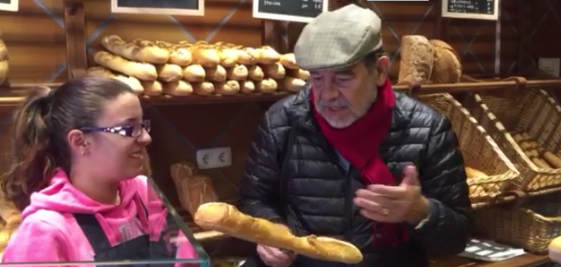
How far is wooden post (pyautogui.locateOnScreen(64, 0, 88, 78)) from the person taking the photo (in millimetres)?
1986

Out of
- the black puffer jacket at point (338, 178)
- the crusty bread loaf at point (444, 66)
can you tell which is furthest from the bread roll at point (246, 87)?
the crusty bread loaf at point (444, 66)

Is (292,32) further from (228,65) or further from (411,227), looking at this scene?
(411,227)

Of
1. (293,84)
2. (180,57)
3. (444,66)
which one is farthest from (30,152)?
(444,66)

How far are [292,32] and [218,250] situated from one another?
0.83m

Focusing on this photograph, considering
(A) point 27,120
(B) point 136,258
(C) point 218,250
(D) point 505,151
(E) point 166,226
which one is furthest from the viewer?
A: (D) point 505,151

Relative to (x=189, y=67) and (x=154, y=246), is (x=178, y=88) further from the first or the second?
(x=154, y=246)

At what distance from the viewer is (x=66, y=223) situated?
125 cm

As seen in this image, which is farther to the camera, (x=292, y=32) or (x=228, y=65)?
(x=292, y=32)

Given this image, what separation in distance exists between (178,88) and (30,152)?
23.8 inches

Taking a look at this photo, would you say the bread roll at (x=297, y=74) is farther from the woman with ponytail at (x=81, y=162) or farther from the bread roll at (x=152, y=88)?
the woman with ponytail at (x=81, y=162)

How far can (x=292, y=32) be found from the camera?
7.87 ft

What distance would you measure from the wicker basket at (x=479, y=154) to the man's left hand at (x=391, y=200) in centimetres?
98

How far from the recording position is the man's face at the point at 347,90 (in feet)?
5.30

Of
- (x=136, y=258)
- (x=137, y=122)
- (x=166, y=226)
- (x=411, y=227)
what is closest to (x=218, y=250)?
(x=411, y=227)
